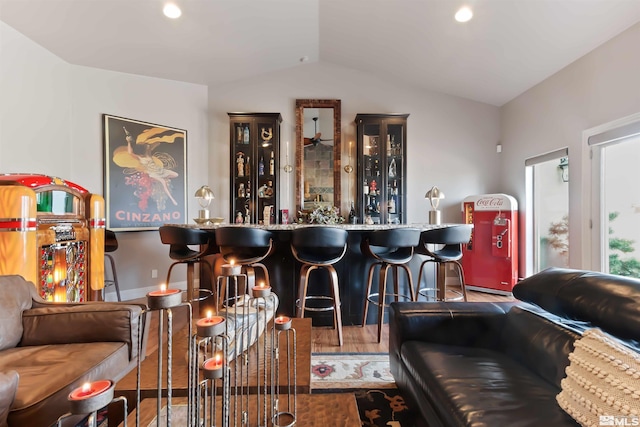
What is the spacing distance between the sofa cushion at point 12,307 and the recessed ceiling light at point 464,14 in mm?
4190

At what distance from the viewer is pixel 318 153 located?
14.6ft

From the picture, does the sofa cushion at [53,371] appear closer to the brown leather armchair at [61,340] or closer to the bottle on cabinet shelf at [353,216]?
the brown leather armchair at [61,340]

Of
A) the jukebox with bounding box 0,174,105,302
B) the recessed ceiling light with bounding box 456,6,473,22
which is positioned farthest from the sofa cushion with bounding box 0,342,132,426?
the recessed ceiling light with bounding box 456,6,473,22

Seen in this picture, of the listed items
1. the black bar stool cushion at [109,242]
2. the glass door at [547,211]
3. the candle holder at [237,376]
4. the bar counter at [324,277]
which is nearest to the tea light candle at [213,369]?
the candle holder at [237,376]

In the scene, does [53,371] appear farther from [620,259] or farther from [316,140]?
[620,259]

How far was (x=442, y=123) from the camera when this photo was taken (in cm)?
460

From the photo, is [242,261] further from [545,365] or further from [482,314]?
[545,365]

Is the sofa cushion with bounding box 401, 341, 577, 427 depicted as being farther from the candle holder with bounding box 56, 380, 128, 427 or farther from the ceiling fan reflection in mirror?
the ceiling fan reflection in mirror

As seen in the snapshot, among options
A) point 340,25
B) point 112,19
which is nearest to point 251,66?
point 340,25

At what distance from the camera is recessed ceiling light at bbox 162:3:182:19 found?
285 centimetres

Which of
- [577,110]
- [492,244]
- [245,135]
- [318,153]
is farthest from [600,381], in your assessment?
[245,135]

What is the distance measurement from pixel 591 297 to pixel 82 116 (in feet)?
16.2

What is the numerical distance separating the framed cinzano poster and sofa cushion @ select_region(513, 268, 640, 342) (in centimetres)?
419

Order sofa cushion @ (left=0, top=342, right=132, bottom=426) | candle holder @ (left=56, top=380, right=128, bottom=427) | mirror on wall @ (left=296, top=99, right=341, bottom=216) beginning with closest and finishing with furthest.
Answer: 1. candle holder @ (left=56, top=380, right=128, bottom=427)
2. sofa cushion @ (left=0, top=342, right=132, bottom=426)
3. mirror on wall @ (left=296, top=99, right=341, bottom=216)
